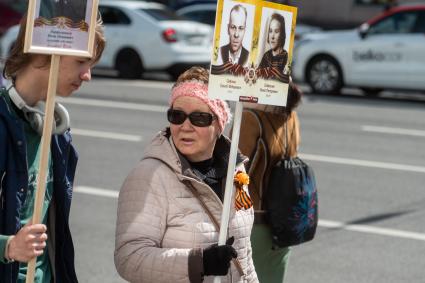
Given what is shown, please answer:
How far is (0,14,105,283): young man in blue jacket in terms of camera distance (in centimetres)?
339

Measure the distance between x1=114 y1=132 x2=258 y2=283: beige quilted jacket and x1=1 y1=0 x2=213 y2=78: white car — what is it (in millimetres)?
16074

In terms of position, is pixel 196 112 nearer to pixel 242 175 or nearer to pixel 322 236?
pixel 242 175

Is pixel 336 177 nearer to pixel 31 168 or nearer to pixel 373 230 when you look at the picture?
pixel 373 230

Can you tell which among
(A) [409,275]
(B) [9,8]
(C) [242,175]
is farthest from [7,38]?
(C) [242,175]

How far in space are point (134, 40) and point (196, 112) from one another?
16.5 m

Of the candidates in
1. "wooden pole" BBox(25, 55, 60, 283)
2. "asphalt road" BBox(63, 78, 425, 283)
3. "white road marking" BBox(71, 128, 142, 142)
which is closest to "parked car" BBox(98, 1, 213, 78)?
"asphalt road" BBox(63, 78, 425, 283)

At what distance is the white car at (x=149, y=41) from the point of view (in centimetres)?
1978

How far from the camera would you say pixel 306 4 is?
36.3 meters

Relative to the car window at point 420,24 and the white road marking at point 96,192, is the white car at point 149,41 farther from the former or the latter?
the white road marking at point 96,192

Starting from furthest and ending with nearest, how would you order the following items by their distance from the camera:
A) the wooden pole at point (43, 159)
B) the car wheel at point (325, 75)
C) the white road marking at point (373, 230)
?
1. the car wheel at point (325, 75)
2. the white road marking at point (373, 230)
3. the wooden pole at point (43, 159)

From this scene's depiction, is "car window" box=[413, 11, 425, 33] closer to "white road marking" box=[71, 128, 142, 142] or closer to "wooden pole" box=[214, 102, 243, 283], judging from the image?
"white road marking" box=[71, 128, 142, 142]

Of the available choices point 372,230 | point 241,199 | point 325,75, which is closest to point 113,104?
point 325,75

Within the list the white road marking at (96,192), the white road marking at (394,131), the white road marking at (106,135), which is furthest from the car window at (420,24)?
the white road marking at (96,192)

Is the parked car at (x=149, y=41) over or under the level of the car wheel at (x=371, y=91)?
over
